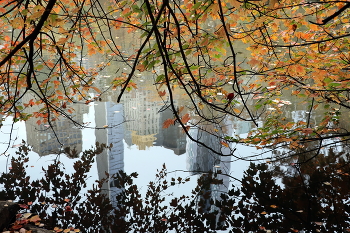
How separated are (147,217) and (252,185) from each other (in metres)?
1.28

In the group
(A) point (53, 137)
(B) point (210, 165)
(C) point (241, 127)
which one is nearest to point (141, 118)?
(A) point (53, 137)

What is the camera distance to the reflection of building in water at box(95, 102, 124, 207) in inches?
147

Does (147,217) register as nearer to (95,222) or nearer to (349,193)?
(95,222)

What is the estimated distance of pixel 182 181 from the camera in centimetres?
374

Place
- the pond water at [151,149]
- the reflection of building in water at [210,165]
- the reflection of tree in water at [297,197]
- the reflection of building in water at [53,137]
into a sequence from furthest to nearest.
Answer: the reflection of building in water at [53,137]
the pond water at [151,149]
the reflection of building in water at [210,165]
the reflection of tree in water at [297,197]

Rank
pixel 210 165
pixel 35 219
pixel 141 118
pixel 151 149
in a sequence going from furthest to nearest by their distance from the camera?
pixel 141 118, pixel 151 149, pixel 210 165, pixel 35 219

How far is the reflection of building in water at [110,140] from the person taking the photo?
3725 millimetres

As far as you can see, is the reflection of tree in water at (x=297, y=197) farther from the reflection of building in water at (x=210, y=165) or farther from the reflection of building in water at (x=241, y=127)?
the reflection of building in water at (x=241, y=127)

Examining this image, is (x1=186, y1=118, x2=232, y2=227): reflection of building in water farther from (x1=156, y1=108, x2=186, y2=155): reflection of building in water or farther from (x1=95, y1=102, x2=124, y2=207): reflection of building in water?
(x1=95, y1=102, x2=124, y2=207): reflection of building in water

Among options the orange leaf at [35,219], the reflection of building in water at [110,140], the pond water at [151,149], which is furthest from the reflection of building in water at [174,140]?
the orange leaf at [35,219]

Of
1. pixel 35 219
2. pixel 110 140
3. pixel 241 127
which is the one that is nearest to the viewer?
pixel 35 219

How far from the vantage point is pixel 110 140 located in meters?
4.86

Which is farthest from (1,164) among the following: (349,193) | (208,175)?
(349,193)

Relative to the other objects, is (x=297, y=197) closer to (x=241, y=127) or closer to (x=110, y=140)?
(x=241, y=127)
